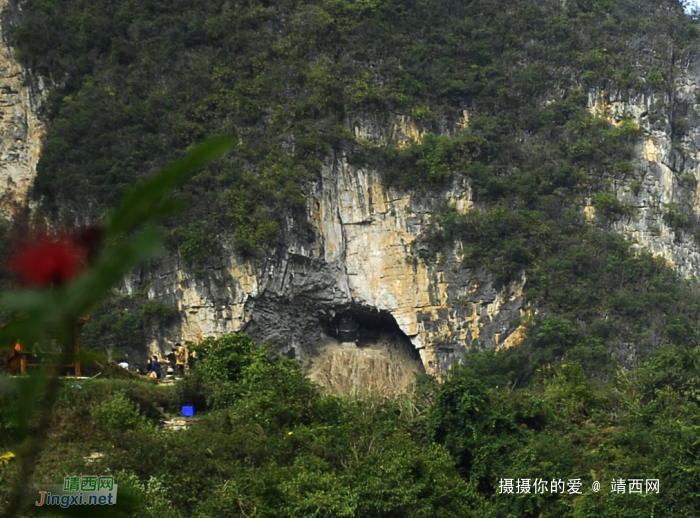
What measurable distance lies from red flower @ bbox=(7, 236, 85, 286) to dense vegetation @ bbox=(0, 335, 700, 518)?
7.01m

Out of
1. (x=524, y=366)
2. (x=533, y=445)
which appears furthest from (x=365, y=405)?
(x=524, y=366)

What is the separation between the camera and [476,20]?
1126 inches

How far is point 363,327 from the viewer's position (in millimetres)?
26219

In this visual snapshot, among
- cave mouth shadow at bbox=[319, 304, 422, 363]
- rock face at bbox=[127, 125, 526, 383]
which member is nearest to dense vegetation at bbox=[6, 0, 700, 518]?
rock face at bbox=[127, 125, 526, 383]

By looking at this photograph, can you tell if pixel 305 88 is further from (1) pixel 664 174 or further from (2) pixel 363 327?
(1) pixel 664 174

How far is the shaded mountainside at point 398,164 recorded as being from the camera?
24250mm

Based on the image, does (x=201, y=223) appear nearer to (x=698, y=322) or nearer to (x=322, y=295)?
(x=322, y=295)

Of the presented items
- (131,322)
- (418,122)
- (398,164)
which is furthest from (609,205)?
(131,322)

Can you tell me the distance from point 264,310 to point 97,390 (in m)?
13.9

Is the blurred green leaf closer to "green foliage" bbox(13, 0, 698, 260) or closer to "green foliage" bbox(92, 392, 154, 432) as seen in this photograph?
"green foliage" bbox(92, 392, 154, 432)

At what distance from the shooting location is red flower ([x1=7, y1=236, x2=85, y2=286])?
91cm

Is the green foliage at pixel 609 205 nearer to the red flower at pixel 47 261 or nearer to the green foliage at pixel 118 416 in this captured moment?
the green foliage at pixel 118 416

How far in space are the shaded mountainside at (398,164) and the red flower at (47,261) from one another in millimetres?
21872

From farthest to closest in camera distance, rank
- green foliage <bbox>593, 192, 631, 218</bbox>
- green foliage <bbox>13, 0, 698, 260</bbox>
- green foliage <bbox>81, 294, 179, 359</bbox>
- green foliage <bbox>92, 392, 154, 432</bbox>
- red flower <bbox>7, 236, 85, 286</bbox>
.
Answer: green foliage <bbox>593, 192, 631, 218</bbox> → green foliage <bbox>13, 0, 698, 260</bbox> → green foliage <bbox>81, 294, 179, 359</bbox> → green foliage <bbox>92, 392, 154, 432</bbox> → red flower <bbox>7, 236, 85, 286</bbox>
